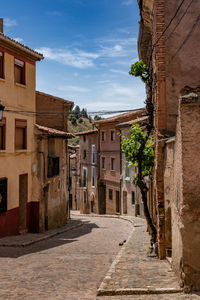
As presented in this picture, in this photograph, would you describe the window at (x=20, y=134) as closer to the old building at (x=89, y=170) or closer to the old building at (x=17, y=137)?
the old building at (x=17, y=137)

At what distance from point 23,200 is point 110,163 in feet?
65.7

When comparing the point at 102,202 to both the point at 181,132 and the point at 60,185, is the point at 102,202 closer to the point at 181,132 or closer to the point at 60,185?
the point at 60,185

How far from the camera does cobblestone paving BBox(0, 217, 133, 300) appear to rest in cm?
725

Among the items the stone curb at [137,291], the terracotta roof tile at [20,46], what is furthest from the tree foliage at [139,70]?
the stone curb at [137,291]

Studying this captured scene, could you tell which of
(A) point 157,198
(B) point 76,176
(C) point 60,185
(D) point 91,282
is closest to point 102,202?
(B) point 76,176

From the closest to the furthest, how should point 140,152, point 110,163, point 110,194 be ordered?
point 140,152 → point 110,163 → point 110,194

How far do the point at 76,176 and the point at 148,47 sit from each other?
34.5 metres

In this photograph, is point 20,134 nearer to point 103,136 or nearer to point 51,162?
point 51,162

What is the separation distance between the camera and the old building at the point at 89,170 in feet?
139

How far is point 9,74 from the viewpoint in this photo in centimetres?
1748

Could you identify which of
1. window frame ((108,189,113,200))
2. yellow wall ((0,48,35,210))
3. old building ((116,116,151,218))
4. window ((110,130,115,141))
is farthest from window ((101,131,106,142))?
yellow wall ((0,48,35,210))

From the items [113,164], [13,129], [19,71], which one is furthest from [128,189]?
[19,71]

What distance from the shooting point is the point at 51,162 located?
→ 21078mm

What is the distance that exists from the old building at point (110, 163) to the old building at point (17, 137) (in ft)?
57.7
